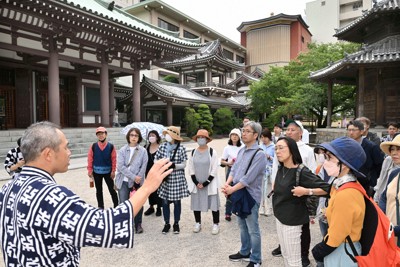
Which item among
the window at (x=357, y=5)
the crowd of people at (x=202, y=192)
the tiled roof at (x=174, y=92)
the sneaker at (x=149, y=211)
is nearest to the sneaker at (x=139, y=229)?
the crowd of people at (x=202, y=192)

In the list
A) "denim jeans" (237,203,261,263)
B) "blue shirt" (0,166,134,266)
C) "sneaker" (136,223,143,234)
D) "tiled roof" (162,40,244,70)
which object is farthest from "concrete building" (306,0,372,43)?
"blue shirt" (0,166,134,266)

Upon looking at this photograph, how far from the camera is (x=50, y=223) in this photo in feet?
4.03

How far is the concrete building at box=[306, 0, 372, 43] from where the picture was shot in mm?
47031

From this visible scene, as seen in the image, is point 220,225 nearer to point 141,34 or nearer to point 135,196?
point 135,196

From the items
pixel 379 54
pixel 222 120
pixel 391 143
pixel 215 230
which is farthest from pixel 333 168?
pixel 222 120

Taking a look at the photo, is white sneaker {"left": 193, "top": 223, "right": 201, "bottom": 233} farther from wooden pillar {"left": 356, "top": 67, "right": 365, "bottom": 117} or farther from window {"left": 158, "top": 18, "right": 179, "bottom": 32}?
window {"left": 158, "top": 18, "right": 179, "bottom": 32}

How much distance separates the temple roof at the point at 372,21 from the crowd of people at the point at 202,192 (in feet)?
23.0

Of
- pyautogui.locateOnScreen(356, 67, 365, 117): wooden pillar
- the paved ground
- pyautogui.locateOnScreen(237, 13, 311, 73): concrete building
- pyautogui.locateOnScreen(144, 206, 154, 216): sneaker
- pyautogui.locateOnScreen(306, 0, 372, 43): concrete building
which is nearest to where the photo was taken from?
the paved ground

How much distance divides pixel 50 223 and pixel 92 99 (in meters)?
16.7

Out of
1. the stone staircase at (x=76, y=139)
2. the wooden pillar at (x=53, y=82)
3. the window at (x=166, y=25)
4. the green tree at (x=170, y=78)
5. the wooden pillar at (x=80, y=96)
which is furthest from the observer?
the window at (x=166, y=25)

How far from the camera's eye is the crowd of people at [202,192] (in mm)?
1260

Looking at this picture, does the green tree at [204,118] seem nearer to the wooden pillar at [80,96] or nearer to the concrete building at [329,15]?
the wooden pillar at [80,96]

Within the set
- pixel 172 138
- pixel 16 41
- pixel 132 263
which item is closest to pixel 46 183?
pixel 132 263

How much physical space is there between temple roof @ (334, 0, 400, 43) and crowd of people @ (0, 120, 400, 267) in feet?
23.0
